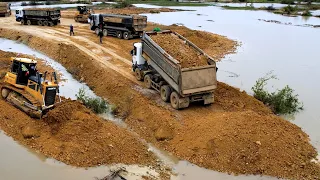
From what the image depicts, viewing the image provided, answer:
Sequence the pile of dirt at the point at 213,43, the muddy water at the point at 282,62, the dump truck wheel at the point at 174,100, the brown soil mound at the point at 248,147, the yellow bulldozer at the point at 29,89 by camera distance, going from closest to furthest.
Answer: the brown soil mound at the point at 248,147
the yellow bulldozer at the point at 29,89
the dump truck wheel at the point at 174,100
the muddy water at the point at 282,62
the pile of dirt at the point at 213,43

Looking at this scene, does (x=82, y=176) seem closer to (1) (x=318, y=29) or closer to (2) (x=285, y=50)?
(2) (x=285, y=50)

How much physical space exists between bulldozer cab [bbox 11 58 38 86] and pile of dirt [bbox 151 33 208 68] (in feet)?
20.7

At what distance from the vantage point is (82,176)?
12.4 meters

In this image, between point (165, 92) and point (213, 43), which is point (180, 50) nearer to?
point (165, 92)

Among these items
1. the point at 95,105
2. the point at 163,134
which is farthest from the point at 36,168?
the point at 95,105

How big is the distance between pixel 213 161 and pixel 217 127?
178 cm

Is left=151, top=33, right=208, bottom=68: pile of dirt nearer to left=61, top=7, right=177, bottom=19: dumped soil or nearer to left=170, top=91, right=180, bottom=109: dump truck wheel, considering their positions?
left=170, top=91, right=180, bottom=109: dump truck wheel

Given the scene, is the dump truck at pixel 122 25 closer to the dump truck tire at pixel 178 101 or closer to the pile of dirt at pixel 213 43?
the pile of dirt at pixel 213 43

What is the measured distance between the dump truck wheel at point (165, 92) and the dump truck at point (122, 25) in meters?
16.6

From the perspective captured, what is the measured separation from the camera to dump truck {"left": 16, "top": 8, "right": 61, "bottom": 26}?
133 feet

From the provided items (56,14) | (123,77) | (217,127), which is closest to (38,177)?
(217,127)

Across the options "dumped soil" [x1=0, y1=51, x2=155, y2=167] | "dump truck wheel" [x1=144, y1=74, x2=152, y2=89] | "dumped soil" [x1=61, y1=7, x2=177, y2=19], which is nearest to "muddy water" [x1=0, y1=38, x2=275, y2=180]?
"dumped soil" [x1=0, y1=51, x2=155, y2=167]

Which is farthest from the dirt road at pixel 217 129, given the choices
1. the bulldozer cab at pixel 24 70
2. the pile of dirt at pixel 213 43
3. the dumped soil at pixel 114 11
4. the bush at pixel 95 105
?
the dumped soil at pixel 114 11

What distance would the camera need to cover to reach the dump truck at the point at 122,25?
33.6 metres
